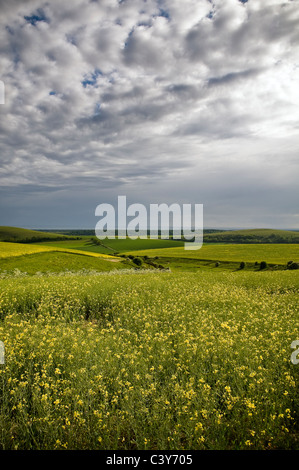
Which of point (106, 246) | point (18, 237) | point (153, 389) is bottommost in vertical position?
point (106, 246)

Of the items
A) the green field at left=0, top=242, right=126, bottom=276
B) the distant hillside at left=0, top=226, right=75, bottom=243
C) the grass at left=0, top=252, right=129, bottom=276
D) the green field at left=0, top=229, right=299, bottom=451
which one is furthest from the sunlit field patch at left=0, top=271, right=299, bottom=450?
the distant hillside at left=0, top=226, right=75, bottom=243

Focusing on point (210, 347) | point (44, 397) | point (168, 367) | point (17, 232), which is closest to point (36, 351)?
point (44, 397)

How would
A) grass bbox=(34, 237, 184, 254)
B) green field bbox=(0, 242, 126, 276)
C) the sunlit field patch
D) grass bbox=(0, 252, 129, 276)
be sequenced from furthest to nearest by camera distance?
grass bbox=(34, 237, 184, 254) → green field bbox=(0, 242, 126, 276) → grass bbox=(0, 252, 129, 276) → the sunlit field patch

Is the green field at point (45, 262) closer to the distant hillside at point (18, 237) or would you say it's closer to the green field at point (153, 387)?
the green field at point (153, 387)

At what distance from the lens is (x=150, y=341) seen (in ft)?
25.2

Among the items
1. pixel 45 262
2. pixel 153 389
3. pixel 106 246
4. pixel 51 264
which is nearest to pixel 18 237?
pixel 106 246

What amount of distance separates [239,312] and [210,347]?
4.06 m

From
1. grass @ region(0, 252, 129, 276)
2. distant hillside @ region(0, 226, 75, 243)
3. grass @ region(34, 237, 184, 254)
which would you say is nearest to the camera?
grass @ region(0, 252, 129, 276)

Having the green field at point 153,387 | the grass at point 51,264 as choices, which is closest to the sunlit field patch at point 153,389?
the green field at point 153,387

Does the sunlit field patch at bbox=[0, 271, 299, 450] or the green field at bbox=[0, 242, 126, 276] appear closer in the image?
the sunlit field patch at bbox=[0, 271, 299, 450]

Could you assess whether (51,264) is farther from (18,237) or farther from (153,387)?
(18,237)

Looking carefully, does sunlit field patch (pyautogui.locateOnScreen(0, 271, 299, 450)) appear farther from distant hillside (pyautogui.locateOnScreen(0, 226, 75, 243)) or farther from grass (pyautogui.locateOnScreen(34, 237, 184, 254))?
distant hillside (pyautogui.locateOnScreen(0, 226, 75, 243))

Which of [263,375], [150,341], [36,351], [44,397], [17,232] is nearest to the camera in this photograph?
[44,397]
